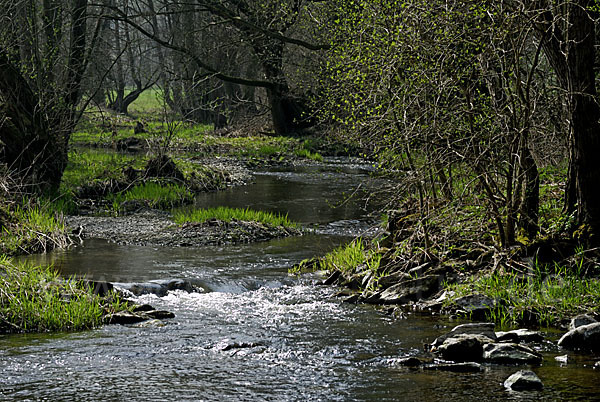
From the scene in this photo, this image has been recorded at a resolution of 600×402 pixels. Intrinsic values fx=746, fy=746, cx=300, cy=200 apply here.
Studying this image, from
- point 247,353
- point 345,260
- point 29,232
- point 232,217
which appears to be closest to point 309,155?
point 232,217

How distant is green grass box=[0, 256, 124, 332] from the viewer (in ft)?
26.4

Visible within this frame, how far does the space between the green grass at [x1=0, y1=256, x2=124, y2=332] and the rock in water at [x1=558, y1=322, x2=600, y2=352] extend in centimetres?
488

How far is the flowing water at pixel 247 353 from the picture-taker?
592cm

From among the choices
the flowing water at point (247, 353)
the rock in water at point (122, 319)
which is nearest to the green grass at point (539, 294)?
the flowing water at point (247, 353)

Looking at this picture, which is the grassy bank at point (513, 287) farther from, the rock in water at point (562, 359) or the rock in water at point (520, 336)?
the rock in water at point (562, 359)

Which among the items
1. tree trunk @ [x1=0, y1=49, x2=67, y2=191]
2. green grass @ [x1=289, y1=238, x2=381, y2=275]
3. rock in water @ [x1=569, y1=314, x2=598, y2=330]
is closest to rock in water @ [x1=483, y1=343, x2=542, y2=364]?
rock in water @ [x1=569, y1=314, x2=598, y2=330]

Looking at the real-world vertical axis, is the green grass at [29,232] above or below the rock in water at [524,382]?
above

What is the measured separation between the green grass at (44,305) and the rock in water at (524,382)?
179 inches

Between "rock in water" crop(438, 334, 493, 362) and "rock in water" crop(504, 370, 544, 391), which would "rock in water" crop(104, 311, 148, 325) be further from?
"rock in water" crop(504, 370, 544, 391)

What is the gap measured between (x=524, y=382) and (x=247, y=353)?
258 cm

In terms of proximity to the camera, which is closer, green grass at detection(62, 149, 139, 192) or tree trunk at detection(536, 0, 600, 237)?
tree trunk at detection(536, 0, 600, 237)

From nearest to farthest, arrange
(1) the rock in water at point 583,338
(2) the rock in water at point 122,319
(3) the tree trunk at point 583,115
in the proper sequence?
(1) the rock in water at point 583,338 < (2) the rock in water at point 122,319 < (3) the tree trunk at point 583,115

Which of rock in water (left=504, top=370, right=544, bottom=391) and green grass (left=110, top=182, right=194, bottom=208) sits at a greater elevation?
green grass (left=110, top=182, right=194, bottom=208)

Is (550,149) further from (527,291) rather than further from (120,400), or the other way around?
(120,400)
